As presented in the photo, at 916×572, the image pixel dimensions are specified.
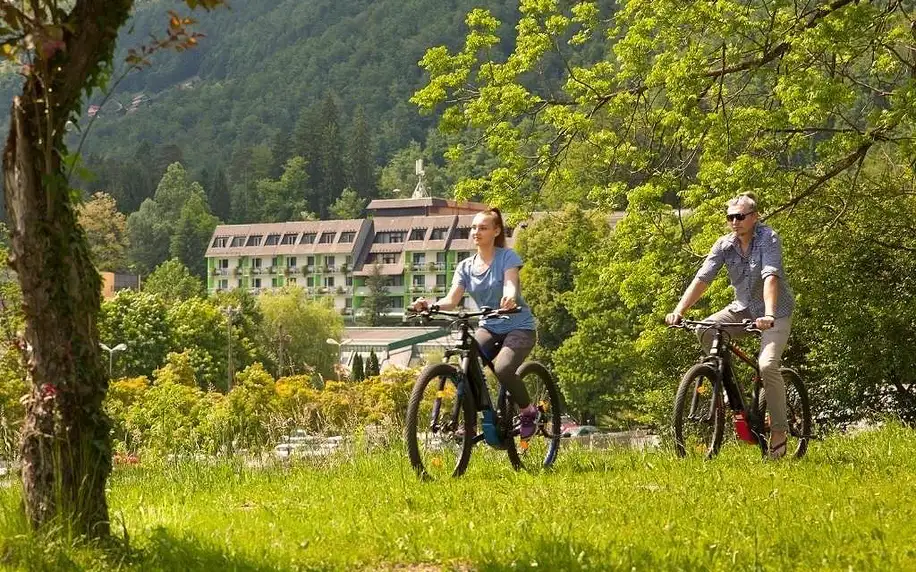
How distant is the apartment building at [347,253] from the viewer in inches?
6821

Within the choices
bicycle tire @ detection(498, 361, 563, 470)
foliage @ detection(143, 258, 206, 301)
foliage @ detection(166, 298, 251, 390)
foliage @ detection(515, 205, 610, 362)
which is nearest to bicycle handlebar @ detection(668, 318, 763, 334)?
bicycle tire @ detection(498, 361, 563, 470)

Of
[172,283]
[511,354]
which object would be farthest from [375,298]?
[511,354]

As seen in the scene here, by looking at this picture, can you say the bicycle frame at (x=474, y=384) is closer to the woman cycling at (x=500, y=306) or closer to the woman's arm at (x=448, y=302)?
the woman cycling at (x=500, y=306)

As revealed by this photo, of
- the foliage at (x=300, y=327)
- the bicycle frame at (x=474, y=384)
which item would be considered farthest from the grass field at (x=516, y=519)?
the foliage at (x=300, y=327)

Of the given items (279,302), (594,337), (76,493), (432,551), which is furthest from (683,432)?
(279,302)

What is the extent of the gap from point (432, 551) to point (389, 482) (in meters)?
2.66

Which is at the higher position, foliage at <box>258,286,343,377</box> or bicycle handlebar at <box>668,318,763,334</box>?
bicycle handlebar at <box>668,318,763,334</box>

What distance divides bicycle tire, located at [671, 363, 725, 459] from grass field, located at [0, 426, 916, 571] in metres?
0.21

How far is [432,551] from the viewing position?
17.1ft

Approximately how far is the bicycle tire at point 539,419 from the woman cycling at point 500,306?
0.08 metres

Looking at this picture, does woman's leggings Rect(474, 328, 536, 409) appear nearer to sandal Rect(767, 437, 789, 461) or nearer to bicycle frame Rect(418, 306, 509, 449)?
bicycle frame Rect(418, 306, 509, 449)

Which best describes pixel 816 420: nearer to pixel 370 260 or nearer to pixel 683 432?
pixel 683 432

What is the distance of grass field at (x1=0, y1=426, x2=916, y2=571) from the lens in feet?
16.4

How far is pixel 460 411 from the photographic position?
26.6ft
